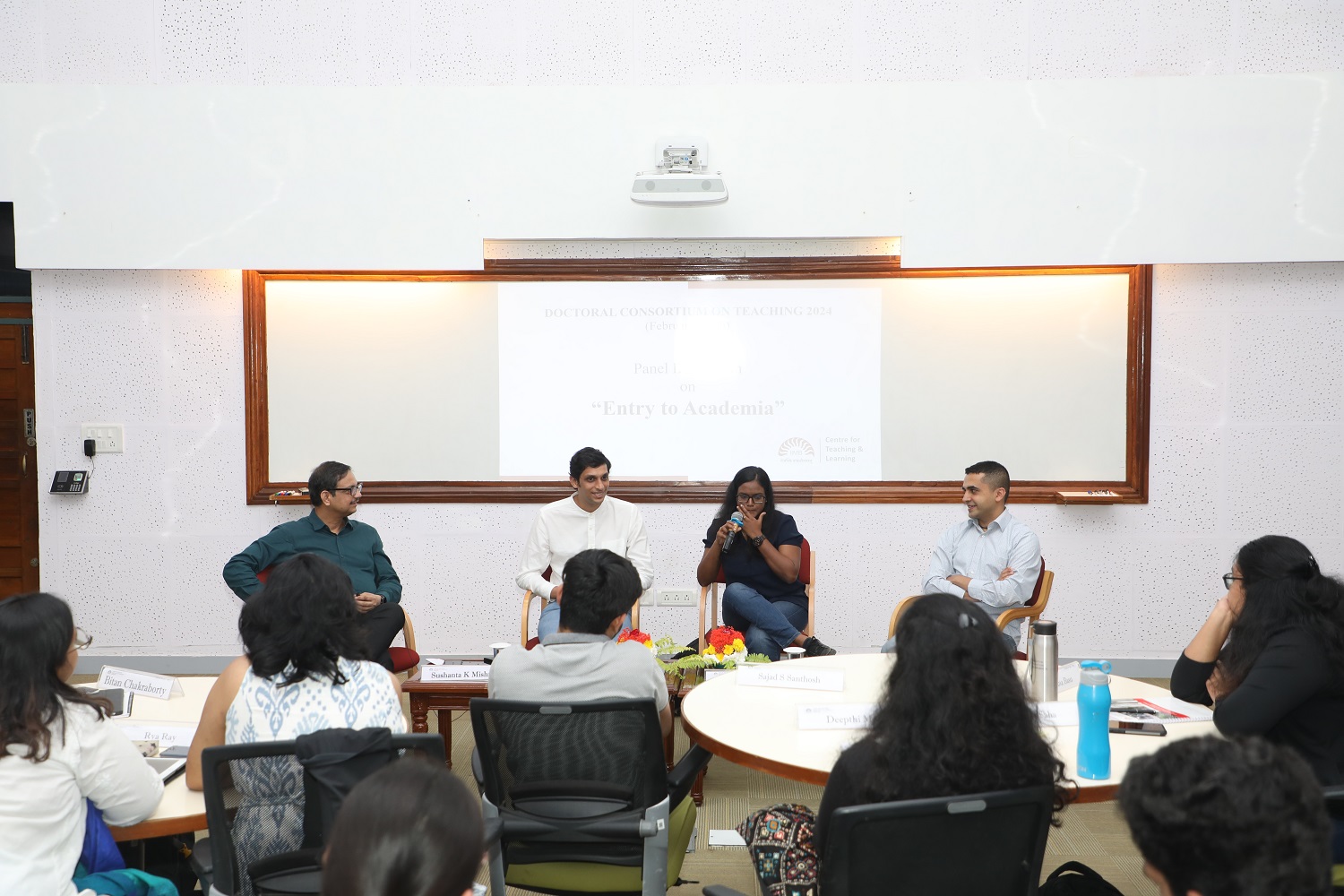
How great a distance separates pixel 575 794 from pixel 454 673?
1646 millimetres

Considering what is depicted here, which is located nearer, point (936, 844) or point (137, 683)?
point (936, 844)

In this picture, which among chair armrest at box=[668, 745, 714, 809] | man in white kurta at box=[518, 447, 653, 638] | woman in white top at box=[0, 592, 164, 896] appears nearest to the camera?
woman in white top at box=[0, 592, 164, 896]

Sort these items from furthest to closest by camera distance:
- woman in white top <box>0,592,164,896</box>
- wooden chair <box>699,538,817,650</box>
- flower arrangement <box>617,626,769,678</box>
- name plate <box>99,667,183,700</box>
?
1. wooden chair <box>699,538,817,650</box>
2. flower arrangement <box>617,626,769,678</box>
3. name plate <box>99,667,183,700</box>
4. woman in white top <box>0,592,164,896</box>

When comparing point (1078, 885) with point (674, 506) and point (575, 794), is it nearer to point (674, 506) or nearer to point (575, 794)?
point (575, 794)

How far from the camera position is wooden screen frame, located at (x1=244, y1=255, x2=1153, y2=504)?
205 inches

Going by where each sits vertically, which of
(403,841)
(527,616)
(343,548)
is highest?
(403,841)

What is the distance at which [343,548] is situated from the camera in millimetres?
4195

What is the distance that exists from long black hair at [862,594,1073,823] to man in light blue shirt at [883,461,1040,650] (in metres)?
2.40

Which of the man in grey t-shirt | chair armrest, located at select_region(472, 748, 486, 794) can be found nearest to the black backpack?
the man in grey t-shirt

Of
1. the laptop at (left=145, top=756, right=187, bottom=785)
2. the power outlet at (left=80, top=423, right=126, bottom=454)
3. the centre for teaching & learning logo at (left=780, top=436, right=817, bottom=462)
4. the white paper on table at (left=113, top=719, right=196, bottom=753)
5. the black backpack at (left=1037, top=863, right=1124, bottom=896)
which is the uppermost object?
the power outlet at (left=80, top=423, right=126, bottom=454)

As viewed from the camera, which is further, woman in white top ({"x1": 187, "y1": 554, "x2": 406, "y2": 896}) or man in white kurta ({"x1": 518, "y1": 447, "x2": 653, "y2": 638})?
man in white kurta ({"x1": 518, "y1": 447, "x2": 653, "y2": 638})

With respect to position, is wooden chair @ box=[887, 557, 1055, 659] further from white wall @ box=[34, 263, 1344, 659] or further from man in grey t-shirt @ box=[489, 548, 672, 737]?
man in grey t-shirt @ box=[489, 548, 672, 737]

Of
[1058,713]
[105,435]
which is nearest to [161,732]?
[1058,713]

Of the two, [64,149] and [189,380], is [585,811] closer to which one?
[189,380]
